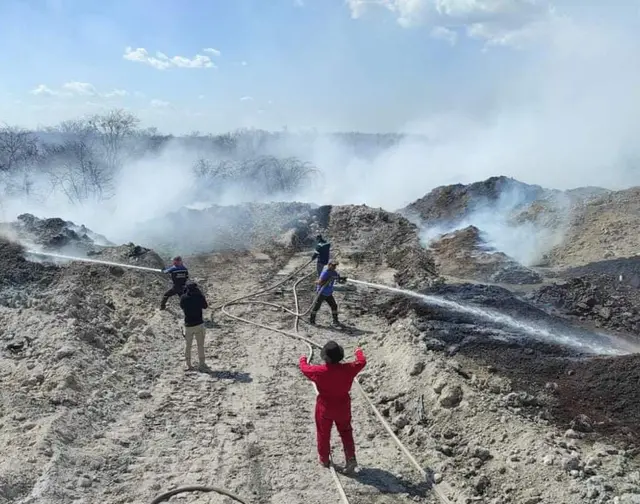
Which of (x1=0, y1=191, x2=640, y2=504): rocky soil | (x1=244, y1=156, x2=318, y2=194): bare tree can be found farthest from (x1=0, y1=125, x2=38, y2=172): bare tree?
(x1=0, y1=191, x2=640, y2=504): rocky soil

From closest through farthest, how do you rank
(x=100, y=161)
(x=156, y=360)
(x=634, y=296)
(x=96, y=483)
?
1. (x=96, y=483)
2. (x=156, y=360)
3. (x=634, y=296)
4. (x=100, y=161)

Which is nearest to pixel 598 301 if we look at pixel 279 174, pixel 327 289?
pixel 327 289

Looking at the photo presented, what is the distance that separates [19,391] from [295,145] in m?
67.7

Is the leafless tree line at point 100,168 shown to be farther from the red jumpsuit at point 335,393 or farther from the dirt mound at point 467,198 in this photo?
the red jumpsuit at point 335,393

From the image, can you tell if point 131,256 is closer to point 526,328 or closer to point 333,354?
point 526,328

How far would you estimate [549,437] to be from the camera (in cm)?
641

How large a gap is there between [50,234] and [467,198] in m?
18.8

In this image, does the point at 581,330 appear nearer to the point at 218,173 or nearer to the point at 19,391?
the point at 19,391

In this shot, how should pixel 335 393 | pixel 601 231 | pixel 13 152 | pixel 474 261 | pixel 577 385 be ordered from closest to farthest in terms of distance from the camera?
pixel 335 393 < pixel 577 385 < pixel 474 261 < pixel 601 231 < pixel 13 152

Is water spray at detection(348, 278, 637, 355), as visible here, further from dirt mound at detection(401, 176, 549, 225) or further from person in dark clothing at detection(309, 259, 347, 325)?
dirt mound at detection(401, 176, 549, 225)

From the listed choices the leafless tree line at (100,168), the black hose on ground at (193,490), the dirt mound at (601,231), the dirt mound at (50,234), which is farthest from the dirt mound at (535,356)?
the leafless tree line at (100,168)

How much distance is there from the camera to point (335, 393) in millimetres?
5953

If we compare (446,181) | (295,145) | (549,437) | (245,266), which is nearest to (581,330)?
(549,437)

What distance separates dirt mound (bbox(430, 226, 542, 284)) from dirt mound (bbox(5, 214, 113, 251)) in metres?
12.2
